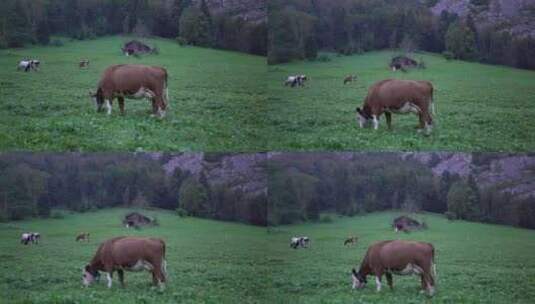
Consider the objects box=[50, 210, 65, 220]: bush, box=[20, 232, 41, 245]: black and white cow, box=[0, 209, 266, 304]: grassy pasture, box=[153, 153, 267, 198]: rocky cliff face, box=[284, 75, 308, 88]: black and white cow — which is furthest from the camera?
box=[284, 75, 308, 88]: black and white cow

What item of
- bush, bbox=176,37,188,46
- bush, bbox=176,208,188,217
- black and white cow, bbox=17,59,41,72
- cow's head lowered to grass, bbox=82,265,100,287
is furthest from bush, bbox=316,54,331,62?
cow's head lowered to grass, bbox=82,265,100,287

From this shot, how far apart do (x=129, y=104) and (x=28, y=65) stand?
1.30 metres

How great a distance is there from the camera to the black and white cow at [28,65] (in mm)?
14477

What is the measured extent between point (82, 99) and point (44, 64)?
2.11 ft

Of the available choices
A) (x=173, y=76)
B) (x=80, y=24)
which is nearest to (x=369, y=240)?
(x=173, y=76)

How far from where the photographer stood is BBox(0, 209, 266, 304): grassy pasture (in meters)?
14.0

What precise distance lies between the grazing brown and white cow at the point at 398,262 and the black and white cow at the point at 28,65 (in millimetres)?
4520

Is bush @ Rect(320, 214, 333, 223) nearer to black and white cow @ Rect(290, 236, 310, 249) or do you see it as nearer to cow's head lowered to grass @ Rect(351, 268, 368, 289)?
black and white cow @ Rect(290, 236, 310, 249)

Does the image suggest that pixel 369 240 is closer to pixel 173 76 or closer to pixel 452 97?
pixel 452 97

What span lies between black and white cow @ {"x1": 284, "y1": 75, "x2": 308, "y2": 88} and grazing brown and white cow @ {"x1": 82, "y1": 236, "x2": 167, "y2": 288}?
2555mm

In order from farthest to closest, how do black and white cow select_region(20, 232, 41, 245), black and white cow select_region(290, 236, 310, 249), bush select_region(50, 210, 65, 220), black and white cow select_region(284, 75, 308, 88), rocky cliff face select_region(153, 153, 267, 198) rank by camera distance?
black and white cow select_region(284, 75, 308, 88)
black and white cow select_region(290, 236, 310, 249)
rocky cliff face select_region(153, 153, 267, 198)
bush select_region(50, 210, 65, 220)
black and white cow select_region(20, 232, 41, 245)

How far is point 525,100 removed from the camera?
1456 cm

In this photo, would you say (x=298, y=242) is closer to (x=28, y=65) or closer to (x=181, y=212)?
(x=181, y=212)

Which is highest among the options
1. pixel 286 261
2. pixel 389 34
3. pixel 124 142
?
pixel 389 34
